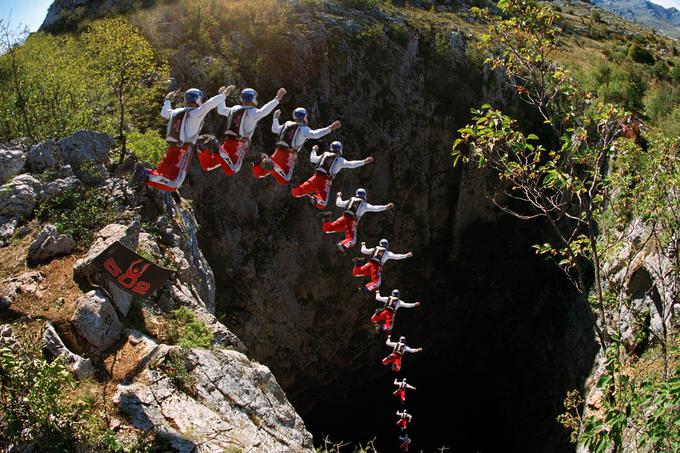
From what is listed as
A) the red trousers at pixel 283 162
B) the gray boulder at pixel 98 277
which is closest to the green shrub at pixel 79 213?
the gray boulder at pixel 98 277

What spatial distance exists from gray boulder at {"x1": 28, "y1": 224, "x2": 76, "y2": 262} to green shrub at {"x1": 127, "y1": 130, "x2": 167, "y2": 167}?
388 cm

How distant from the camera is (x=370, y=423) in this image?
26.6 meters

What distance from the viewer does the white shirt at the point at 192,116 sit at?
30.6 ft

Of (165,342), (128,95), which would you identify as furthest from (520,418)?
(128,95)

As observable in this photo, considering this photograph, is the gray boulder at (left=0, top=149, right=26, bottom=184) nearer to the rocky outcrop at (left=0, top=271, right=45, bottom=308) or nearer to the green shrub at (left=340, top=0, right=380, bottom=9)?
the rocky outcrop at (left=0, top=271, right=45, bottom=308)

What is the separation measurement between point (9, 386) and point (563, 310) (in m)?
23.2

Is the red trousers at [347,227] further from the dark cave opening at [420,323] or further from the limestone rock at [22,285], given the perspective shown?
the dark cave opening at [420,323]

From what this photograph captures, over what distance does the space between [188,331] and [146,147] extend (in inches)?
271

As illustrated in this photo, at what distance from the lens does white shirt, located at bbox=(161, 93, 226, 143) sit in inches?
368

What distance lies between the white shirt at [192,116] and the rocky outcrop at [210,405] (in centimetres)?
387

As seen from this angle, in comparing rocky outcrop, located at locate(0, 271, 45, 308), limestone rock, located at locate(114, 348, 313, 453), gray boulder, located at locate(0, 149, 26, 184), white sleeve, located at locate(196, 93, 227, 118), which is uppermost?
white sleeve, located at locate(196, 93, 227, 118)

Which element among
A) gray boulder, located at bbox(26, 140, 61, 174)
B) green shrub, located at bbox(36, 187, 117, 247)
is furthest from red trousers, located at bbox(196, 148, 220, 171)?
gray boulder, located at bbox(26, 140, 61, 174)

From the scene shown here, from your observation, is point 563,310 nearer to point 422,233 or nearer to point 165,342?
point 422,233

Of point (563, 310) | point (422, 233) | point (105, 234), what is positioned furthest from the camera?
point (422, 233)
